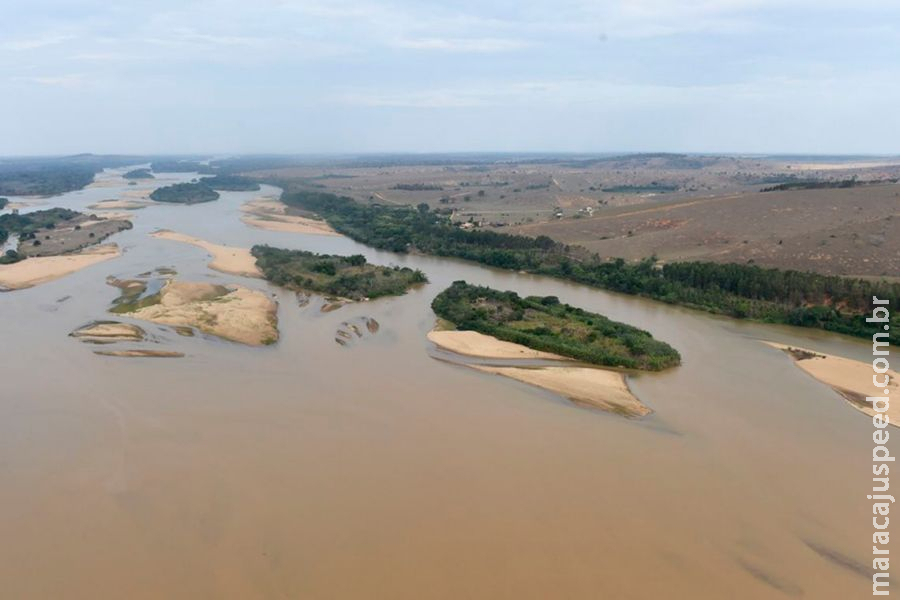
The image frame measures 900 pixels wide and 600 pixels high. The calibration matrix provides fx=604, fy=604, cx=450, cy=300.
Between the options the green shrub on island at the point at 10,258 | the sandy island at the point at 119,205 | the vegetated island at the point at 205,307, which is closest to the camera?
the vegetated island at the point at 205,307

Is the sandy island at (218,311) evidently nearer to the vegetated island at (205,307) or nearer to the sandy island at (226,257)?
the vegetated island at (205,307)

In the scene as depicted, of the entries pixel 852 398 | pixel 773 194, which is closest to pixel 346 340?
pixel 852 398

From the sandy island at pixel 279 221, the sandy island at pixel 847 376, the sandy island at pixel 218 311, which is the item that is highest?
the sandy island at pixel 279 221

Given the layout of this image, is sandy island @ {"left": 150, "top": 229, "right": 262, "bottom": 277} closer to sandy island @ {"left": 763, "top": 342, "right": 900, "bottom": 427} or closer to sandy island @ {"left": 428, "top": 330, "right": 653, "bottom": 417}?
sandy island @ {"left": 428, "top": 330, "right": 653, "bottom": 417}

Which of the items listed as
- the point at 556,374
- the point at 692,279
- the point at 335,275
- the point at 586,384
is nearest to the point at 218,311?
the point at 335,275

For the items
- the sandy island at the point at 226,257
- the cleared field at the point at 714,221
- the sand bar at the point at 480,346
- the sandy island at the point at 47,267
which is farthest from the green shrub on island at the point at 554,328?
the sandy island at the point at 47,267

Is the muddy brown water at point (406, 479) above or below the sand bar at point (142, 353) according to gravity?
below
